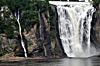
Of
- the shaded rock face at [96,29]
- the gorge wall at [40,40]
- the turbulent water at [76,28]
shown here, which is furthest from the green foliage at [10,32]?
the shaded rock face at [96,29]

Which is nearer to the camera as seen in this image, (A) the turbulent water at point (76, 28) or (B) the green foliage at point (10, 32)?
(B) the green foliage at point (10, 32)

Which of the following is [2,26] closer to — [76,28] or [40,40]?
[40,40]

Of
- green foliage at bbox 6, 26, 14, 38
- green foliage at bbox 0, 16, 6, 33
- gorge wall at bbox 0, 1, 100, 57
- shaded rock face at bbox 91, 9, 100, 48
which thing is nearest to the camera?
gorge wall at bbox 0, 1, 100, 57

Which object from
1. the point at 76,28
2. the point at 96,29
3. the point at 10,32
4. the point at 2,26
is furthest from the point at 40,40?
the point at 96,29

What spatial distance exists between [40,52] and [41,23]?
383 inches

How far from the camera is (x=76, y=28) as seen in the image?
9131cm

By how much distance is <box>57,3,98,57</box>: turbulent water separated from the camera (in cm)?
9050

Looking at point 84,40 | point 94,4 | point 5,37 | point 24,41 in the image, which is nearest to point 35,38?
point 24,41

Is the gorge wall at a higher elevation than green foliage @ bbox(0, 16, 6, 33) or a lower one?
lower

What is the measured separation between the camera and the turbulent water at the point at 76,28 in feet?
297

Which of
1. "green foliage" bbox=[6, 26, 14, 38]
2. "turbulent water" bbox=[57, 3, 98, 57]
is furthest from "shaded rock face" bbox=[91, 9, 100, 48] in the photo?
"green foliage" bbox=[6, 26, 14, 38]

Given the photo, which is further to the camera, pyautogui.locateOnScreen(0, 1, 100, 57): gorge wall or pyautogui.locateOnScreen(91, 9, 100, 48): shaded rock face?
pyautogui.locateOnScreen(91, 9, 100, 48): shaded rock face

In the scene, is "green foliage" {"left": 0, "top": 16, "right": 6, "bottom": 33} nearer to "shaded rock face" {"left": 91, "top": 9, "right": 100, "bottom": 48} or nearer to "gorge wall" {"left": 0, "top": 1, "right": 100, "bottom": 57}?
"gorge wall" {"left": 0, "top": 1, "right": 100, "bottom": 57}

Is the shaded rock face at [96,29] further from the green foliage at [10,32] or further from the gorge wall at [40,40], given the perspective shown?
the green foliage at [10,32]
